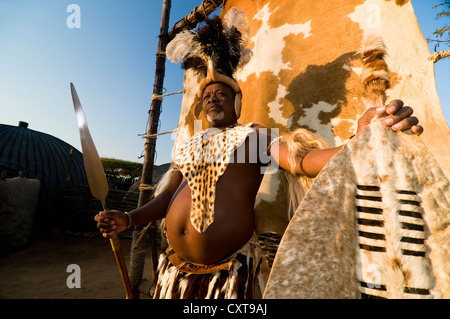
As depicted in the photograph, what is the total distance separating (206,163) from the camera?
148 centimetres

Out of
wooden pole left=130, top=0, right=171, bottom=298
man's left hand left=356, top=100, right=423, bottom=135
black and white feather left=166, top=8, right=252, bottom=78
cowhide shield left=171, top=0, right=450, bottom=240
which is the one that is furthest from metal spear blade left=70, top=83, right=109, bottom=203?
→ wooden pole left=130, top=0, right=171, bottom=298

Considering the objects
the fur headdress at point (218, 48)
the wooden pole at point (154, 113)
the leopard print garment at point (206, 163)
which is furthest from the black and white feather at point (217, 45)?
the wooden pole at point (154, 113)

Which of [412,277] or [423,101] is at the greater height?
[423,101]

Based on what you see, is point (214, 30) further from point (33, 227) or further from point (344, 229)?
point (33, 227)

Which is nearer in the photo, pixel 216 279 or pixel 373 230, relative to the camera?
pixel 373 230

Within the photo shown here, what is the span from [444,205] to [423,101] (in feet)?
3.29

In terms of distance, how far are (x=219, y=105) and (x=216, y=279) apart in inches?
43.7

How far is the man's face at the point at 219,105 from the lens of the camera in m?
1.67

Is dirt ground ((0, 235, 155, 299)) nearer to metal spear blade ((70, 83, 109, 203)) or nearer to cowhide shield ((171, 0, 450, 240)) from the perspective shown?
metal spear blade ((70, 83, 109, 203))

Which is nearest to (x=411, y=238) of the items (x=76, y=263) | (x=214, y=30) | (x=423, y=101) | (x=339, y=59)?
(x=423, y=101)

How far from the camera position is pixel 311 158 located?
41.4 inches

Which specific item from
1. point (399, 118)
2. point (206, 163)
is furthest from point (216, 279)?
point (399, 118)

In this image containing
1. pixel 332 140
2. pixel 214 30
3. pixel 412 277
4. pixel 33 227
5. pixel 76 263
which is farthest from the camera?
pixel 33 227

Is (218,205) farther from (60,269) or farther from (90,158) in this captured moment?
(60,269)
